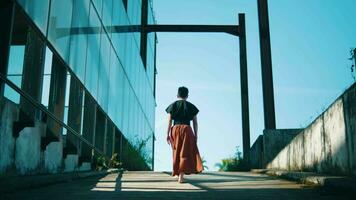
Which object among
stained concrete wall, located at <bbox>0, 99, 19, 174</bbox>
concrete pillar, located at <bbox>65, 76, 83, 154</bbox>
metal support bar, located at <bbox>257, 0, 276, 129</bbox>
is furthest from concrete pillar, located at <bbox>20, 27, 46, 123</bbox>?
metal support bar, located at <bbox>257, 0, 276, 129</bbox>

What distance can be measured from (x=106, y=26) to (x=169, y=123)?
6.80m

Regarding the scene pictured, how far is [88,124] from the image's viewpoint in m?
10.8

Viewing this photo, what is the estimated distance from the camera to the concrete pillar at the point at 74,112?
8.61m

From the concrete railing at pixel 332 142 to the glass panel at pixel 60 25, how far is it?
4.55 meters

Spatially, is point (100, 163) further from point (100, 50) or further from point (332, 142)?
point (332, 142)

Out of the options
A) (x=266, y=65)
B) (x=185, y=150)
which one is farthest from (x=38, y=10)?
(x=266, y=65)

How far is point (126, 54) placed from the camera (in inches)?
685

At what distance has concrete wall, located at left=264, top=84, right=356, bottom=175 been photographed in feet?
15.2

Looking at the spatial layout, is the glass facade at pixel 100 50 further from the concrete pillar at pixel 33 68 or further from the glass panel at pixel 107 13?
the concrete pillar at pixel 33 68

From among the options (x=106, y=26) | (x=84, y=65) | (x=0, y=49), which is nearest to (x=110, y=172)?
(x=84, y=65)

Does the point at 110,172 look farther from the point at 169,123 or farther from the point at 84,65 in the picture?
the point at 169,123

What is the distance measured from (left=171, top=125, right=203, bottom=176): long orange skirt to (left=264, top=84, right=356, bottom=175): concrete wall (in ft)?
5.77

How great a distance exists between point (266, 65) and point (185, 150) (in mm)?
6706

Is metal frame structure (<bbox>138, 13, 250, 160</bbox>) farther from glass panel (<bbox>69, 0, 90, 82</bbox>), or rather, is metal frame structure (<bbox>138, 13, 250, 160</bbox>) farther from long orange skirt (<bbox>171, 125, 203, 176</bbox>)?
long orange skirt (<bbox>171, 125, 203, 176</bbox>)
